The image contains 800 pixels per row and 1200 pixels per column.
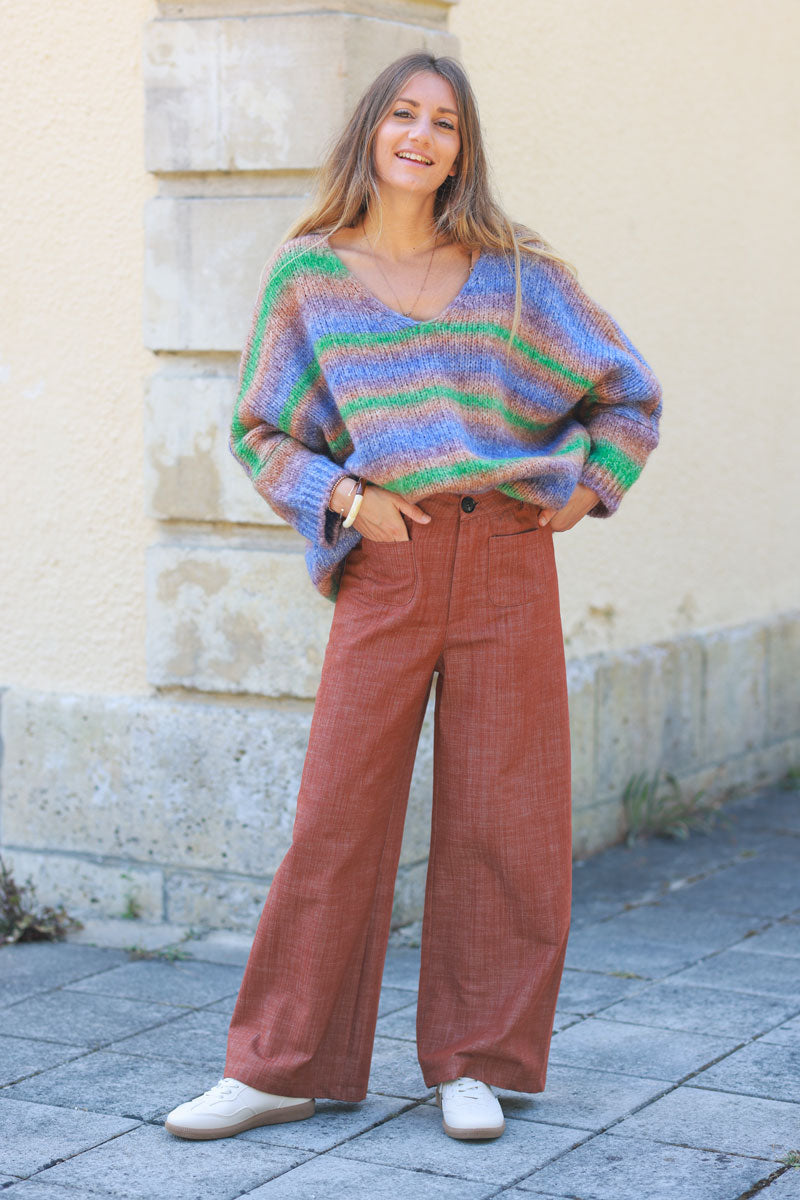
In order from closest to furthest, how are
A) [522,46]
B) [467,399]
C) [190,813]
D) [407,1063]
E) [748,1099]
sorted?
1. [467,399]
2. [748,1099]
3. [407,1063]
4. [190,813]
5. [522,46]

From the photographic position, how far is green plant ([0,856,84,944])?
14.2 ft

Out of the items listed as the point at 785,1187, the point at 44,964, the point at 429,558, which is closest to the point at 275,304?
the point at 429,558

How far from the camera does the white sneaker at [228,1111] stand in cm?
295

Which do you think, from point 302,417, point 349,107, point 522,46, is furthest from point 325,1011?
point 522,46

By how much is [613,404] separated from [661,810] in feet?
8.84

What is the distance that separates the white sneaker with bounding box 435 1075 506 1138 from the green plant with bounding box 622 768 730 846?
2367mm

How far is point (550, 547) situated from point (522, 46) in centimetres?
218

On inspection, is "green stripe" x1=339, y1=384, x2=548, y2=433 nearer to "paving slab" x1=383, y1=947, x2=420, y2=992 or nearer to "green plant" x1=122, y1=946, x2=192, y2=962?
"paving slab" x1=383, y1=947, x2=420, y2=992

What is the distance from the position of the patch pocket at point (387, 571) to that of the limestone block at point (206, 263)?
4.30 feet

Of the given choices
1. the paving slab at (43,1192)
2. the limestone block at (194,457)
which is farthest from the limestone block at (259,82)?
the paving slab at (43,1192)

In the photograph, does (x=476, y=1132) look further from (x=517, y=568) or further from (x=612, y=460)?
(x=612, y=460)

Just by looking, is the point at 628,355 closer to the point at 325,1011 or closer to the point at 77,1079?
the point at 325,1011

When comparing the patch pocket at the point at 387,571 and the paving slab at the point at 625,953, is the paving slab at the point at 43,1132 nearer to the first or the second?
the patch pocket at the point at 387,571

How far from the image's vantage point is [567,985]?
394 centimetres
